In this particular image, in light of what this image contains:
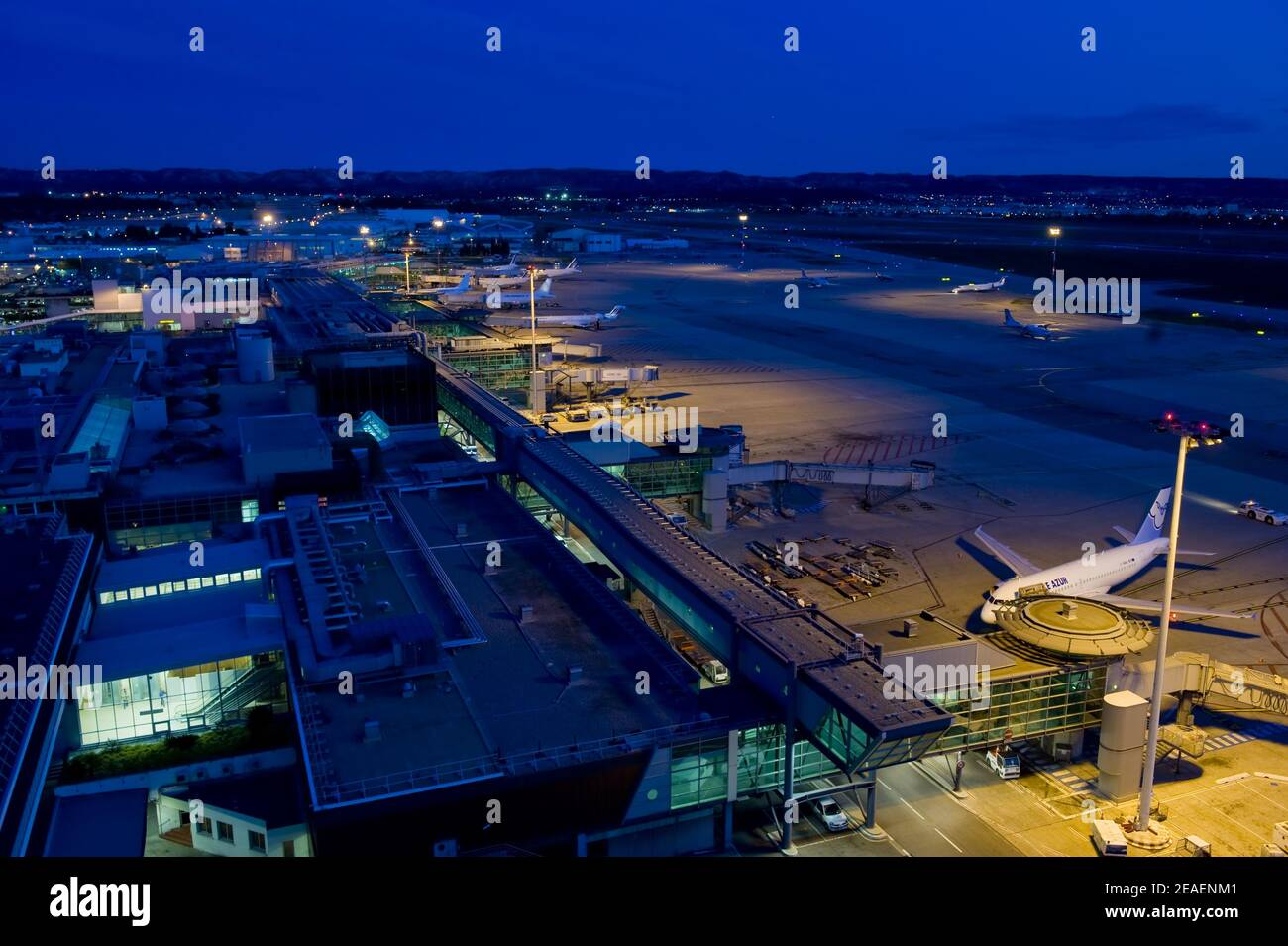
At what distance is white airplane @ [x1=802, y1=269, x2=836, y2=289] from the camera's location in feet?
568

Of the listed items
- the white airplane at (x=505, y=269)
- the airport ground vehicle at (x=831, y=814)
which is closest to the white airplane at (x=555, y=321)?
the white airplane at (x=505, y=269)

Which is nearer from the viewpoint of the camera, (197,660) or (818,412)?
(197,660)

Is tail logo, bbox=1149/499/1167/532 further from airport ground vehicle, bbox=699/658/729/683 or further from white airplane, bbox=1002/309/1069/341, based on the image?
white airplane, bbox=1002/309/1069/341

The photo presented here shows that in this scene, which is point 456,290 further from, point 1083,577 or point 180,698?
point 180,698

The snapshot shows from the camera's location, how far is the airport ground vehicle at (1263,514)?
5841 centimetres

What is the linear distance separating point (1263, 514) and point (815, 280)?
12453cm

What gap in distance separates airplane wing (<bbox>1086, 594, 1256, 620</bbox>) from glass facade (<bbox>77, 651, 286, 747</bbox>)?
33.0 m

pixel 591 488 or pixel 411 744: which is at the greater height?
pixel 591 488

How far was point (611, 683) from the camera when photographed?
32.5m

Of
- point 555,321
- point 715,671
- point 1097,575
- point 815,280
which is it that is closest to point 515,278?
point 815,280

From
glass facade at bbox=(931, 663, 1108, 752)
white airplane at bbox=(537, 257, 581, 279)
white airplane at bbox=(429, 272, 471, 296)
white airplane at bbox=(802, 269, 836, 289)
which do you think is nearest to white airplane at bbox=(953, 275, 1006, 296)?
white airplane at bbox=(802, 269, 836, 289)

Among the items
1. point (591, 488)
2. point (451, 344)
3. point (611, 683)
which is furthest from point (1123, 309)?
point (611, 683)
